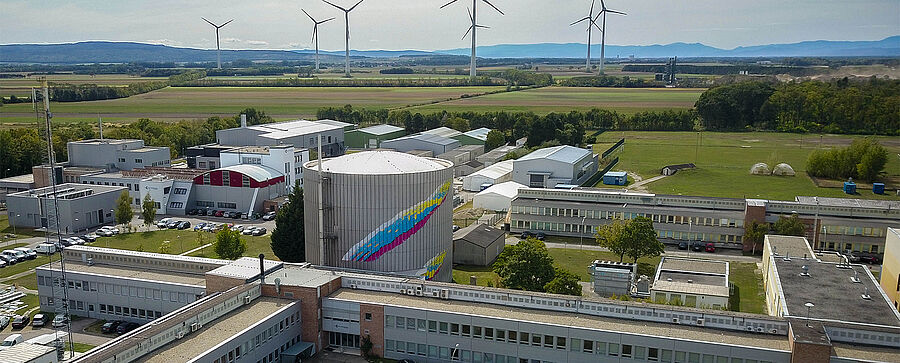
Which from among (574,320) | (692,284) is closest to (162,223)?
(574,320)

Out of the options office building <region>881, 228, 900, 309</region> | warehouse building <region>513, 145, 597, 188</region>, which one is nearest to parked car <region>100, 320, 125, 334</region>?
office building <region>881, 228, 900, 309</region>

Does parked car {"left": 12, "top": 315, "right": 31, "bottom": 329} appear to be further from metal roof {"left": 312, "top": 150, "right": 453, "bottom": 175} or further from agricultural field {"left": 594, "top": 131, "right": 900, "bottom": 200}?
agricultural field {"left": 594, "top": 131, "right": 900, "bottom": 200}

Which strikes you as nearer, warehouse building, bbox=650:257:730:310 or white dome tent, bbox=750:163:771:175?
warehouse building, bbox=650:257:730:310

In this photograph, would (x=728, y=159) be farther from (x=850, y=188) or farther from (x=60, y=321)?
(x=60, y=321)

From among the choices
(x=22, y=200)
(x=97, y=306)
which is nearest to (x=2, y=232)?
(x=22, y=200)

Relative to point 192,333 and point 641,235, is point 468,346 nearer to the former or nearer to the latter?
point 192,333

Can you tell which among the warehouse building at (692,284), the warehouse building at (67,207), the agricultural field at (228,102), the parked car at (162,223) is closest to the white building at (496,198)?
the warehouse building at (692,284)

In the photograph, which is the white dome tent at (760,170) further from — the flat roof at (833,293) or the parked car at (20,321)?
the parked car at (20,321)
